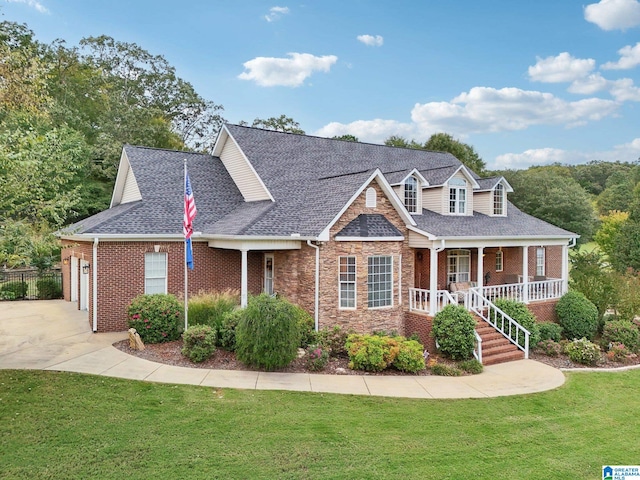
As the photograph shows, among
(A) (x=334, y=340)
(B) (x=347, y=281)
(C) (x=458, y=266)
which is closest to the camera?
(A) (x=334, y=340)

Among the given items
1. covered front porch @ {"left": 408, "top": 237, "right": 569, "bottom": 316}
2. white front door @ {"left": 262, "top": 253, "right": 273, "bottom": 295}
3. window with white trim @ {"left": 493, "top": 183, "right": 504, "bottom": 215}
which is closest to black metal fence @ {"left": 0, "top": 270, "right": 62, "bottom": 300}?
white front door @ {"left": 262, "top": 253, "right": 273, "bottom": 295}

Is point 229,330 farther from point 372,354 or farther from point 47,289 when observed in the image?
point 47,289

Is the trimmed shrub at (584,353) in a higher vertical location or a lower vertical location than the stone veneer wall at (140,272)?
lower

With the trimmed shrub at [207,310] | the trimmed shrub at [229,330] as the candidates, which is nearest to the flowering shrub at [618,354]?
the trimmed shrub at [229,330]

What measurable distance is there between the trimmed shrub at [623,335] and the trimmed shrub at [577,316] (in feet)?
2.66

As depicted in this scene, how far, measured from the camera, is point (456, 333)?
13766 mm

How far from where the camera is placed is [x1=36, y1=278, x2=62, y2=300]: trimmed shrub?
Answer: 22.9m

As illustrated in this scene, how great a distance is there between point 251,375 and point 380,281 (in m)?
5.82

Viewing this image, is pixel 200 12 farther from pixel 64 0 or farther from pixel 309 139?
pixel 309 139

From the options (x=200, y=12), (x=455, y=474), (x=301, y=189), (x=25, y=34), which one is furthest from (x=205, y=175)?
(x=25, y=34)

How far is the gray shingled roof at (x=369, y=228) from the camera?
14734 millimetres

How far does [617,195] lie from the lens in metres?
58.0

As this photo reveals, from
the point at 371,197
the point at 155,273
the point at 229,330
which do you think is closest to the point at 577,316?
the point at 371,197

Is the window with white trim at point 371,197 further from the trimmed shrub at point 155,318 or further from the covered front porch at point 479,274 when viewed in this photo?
the trimmed shrub at point 155,318
